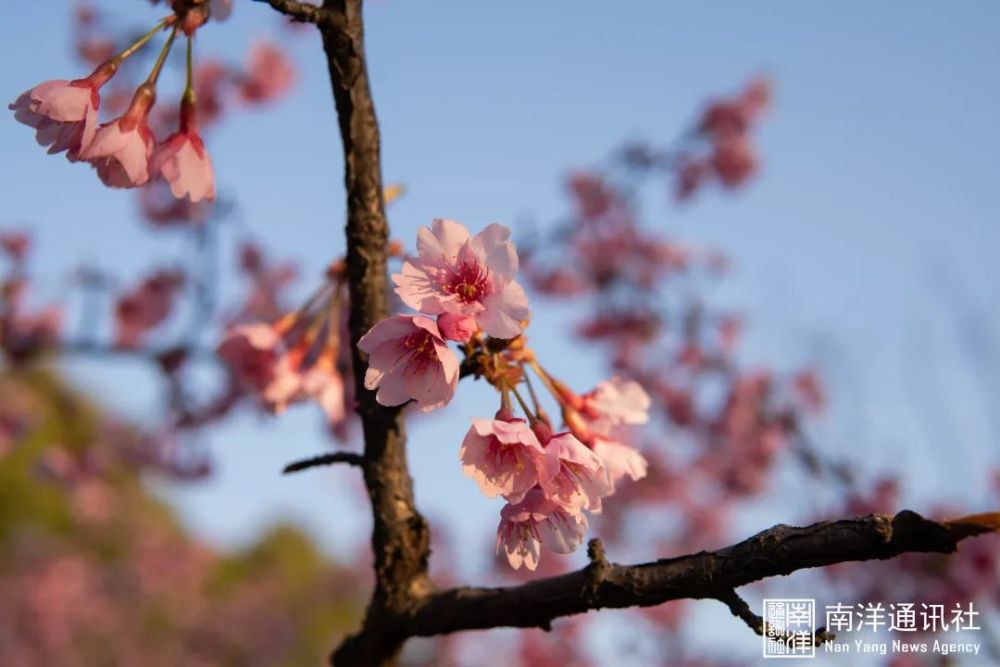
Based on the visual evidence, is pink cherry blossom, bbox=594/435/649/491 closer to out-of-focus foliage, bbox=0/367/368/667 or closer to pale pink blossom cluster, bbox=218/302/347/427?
pale pink blossom cluster, bbox=218/302/347/427

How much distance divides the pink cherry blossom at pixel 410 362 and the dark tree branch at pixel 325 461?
231 millimetres

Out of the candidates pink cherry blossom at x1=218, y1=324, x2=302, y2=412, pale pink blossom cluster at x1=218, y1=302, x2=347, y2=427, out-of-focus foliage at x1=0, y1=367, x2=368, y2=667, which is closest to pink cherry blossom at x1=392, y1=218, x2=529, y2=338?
pale pink blossom cluster at x1=218, y1=302, x2=347, y2=427

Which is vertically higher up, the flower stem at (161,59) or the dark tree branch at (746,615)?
the flower stem at (161,59)

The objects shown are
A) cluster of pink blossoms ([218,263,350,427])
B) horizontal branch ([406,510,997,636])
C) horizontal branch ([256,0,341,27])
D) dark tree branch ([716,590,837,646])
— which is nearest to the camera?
horizontal branch ([406,510,997,636])

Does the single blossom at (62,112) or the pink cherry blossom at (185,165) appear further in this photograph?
the pink cherry blossom at (185,165)

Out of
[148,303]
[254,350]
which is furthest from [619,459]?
[148,303]

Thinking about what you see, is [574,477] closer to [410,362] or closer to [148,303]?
[410,362]

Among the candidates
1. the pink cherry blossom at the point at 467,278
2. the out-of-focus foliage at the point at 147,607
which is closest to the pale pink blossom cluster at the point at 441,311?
the pink cherry blossom at the point at 467,278

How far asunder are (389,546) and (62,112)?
2.67ft

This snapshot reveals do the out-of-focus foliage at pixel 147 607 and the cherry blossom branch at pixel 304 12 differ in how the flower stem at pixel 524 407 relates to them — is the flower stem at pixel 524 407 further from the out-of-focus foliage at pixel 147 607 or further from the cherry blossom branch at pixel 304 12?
the out-of-focus foliage at pixel 147 607

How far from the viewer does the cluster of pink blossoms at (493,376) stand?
112 centimetres

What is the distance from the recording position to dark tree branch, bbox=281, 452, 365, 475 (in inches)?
53.8

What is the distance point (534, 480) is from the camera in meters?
1.13

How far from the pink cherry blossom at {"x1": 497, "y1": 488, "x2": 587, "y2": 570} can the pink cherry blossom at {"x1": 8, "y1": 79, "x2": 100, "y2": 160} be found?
2.80ft
